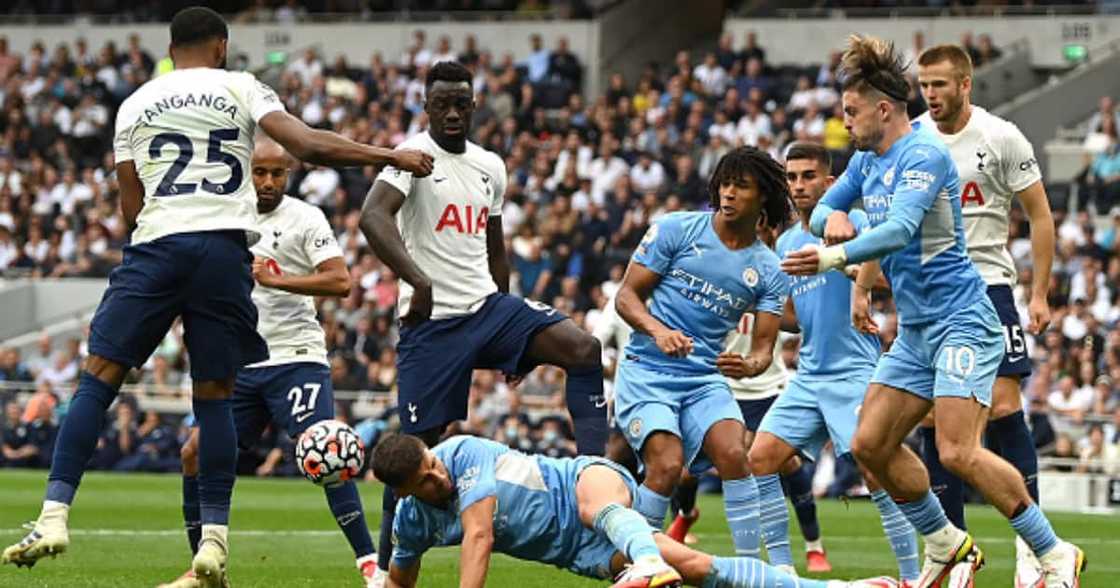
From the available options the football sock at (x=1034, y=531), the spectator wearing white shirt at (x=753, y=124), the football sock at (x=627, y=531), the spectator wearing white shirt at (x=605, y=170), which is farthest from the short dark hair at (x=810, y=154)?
the spectator wearing white shirt at (x=605, y=170)

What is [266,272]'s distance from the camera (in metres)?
11.5

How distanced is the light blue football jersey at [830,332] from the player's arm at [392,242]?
89.0 inches

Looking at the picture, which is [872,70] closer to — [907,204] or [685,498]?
[907,204]

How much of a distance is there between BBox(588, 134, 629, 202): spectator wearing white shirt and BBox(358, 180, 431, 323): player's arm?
749 inches

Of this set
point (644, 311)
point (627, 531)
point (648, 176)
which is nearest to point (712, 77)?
point (648, 176)

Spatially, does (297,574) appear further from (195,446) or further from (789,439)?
(789,439)

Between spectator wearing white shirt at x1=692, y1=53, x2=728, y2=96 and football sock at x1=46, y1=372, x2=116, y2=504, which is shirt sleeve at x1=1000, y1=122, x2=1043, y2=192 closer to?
football sock at x1=46, y1=372, x2=116, y2=504

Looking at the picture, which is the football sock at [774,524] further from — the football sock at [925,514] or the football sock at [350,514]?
the football sock at [350,514]

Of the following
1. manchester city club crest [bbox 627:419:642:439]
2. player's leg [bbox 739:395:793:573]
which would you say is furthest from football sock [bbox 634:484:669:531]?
player's leg [bbox 739:395:793:573]

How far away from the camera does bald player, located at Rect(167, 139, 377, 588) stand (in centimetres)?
1156

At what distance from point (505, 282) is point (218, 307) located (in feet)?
7.36

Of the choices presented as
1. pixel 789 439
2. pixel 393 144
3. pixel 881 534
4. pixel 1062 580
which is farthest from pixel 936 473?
pixel 393 144

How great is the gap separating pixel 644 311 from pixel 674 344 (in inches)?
17.2

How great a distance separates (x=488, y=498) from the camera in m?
8.77
